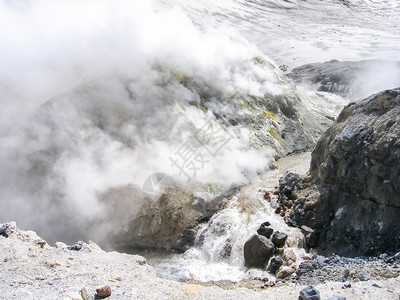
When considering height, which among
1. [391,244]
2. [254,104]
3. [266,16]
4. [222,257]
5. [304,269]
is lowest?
[222,257]

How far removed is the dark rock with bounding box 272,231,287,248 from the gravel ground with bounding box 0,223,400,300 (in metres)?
2.17

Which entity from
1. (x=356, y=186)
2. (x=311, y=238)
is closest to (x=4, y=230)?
(x=311, y=238)

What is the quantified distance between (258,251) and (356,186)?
7.71 ft

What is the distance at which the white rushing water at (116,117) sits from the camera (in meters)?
8.39

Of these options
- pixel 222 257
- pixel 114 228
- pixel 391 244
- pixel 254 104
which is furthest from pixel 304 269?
pixel 254 104

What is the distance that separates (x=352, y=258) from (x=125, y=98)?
22.5 ft

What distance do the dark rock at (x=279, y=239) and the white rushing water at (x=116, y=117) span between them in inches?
10.7

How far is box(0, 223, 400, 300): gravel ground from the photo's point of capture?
4504 mm

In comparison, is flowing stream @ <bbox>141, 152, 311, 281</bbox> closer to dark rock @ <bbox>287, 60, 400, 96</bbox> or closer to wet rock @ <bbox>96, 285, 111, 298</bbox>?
wet rock @ <bbox>96, 285, 111, 298</bbox>

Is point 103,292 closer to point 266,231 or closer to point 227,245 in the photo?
point 227,245

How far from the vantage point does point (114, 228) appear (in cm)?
842

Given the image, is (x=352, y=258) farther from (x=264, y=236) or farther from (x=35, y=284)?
(x=35, y=284)

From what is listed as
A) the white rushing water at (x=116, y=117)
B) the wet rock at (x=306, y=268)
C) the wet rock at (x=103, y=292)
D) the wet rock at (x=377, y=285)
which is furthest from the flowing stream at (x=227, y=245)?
the wet rock at (x=103, y=292)

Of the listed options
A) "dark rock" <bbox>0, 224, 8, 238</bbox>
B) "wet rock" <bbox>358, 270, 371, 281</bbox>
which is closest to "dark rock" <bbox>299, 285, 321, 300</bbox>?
"wet rock" <bbox>358, 270, 371, 281</bbox>
